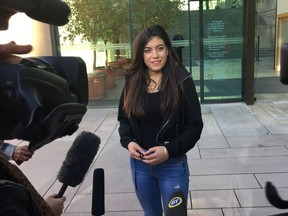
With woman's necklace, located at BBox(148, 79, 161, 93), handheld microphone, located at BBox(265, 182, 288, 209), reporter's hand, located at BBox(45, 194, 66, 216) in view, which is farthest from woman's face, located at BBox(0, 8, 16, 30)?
woman's necklace, located at BBox(148, 79, 161, 93)

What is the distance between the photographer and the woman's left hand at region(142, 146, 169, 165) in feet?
8.11

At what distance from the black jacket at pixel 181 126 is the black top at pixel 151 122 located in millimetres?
44

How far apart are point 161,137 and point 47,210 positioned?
5.27ft

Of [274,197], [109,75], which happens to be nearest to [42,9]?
[274,197]

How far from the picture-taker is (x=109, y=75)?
964 centimetres

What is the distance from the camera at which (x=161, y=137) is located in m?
2.58

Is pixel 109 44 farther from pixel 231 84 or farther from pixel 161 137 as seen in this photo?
pixel 161 137

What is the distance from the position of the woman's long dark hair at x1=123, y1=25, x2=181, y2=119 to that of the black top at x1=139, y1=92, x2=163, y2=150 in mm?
40

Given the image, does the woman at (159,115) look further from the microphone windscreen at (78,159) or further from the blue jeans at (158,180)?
the microphone windscreen at (78,159)

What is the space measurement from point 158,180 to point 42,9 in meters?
2.06

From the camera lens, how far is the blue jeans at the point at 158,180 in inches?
104

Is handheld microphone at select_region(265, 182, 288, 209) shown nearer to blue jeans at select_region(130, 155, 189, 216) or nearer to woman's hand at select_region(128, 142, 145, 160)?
blue jeans at select_region(130, 155, 189, 216)

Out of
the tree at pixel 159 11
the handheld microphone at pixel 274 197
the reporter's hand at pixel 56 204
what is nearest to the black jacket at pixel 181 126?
the handheld microphone at pixel 274 197

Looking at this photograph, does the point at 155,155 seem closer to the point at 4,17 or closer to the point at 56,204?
the point at 56,204
